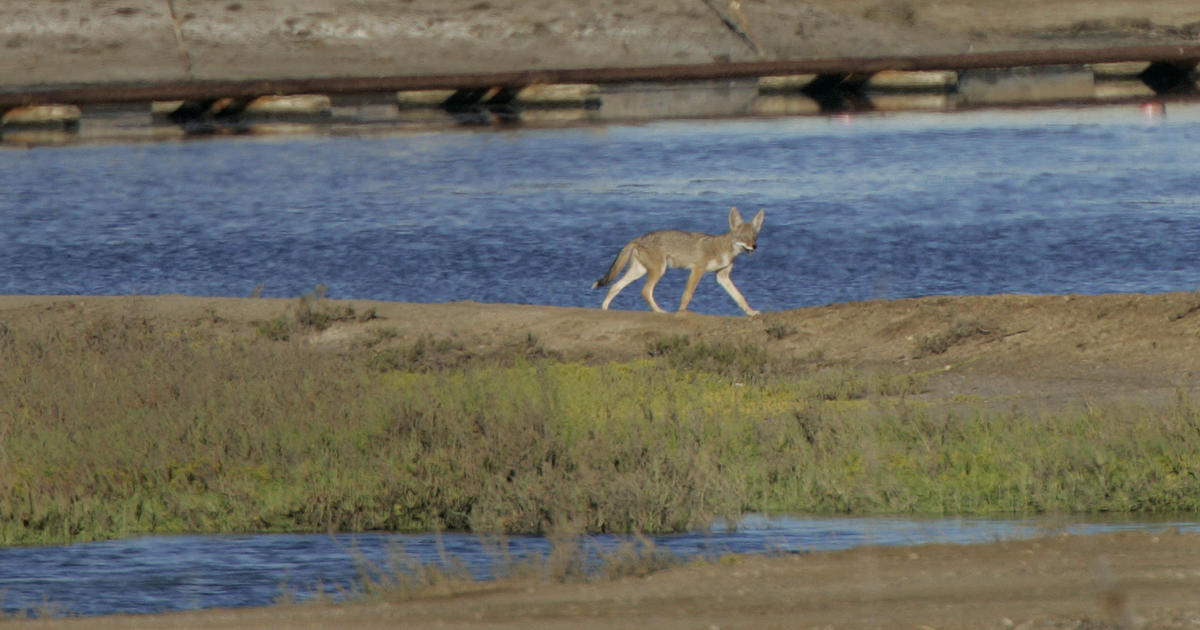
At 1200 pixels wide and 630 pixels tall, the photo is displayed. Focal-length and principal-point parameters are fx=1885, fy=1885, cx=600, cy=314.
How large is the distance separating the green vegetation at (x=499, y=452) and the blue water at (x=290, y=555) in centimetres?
32

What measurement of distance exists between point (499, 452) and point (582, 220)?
18.8 m

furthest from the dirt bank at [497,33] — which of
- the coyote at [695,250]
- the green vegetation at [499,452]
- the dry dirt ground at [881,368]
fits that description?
the green vegetation at [499,452]

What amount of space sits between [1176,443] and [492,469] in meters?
4.20

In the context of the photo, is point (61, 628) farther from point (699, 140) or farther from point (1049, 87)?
point (1049, 87)

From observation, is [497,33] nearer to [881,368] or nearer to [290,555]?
[881,368]

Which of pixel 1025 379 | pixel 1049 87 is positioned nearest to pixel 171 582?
pixel 1025 379

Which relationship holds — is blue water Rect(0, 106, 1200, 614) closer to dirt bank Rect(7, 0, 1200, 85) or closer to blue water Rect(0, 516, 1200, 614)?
blue water Rect(0, 516, 1200, 614)

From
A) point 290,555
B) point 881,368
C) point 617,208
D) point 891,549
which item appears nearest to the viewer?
point 891,549

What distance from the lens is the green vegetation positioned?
10.9 meters

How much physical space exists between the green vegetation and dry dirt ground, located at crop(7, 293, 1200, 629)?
54.4 inches

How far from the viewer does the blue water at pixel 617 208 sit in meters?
24.6

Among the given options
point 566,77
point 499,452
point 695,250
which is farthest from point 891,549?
point 566,77

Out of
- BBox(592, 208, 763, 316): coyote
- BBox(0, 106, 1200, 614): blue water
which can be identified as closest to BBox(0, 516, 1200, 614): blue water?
BBox(0, 106, 1200, 614): blue water

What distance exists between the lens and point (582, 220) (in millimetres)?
30203
